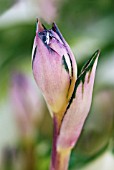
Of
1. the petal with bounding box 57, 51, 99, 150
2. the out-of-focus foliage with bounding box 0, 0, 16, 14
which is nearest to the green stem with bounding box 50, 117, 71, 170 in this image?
the petal with bounding box 57, 51, 99, 150

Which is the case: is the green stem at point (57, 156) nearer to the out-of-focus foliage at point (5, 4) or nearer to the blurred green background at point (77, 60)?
the blurred green background at point (77, 60)

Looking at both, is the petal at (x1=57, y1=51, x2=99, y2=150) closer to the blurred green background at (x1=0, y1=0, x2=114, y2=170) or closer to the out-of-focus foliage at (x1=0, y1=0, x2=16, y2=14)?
the blurred green background at (x1=0, y1=0, x2=114, y2=170)

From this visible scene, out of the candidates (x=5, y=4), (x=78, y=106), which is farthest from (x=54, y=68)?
(x=5, y=4)

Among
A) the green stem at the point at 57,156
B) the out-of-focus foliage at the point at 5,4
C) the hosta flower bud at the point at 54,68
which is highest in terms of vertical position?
the out-of-focus foliage at the point at 5,4

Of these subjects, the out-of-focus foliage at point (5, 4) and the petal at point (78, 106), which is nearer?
the petal at point (78, 106)

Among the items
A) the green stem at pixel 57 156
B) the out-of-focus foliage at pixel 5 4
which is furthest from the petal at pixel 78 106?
the out-of-focus foliage at pixel 5 4

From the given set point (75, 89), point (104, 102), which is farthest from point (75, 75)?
point (104, 102)

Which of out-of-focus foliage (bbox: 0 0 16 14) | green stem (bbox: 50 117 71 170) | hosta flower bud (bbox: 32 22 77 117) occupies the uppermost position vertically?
out-of-focus foliage (bbox: 0 0 16 14)

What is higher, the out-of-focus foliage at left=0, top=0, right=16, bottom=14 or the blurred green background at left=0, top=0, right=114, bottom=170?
the out-of-focus foliage at left=0, top=0, right=16, bottom=14
